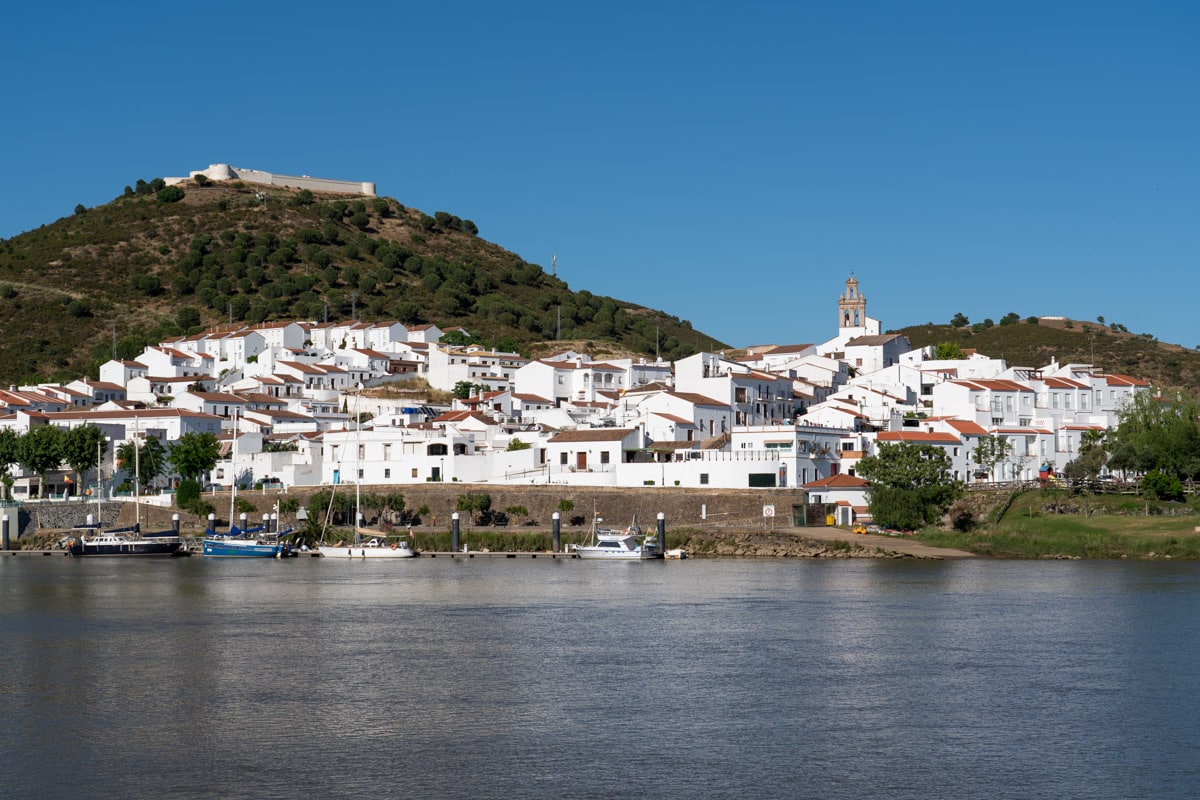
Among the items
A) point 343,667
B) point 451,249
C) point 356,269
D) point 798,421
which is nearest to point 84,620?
point 343,667

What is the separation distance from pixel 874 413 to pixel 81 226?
101556 millimetres

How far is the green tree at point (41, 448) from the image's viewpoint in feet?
263

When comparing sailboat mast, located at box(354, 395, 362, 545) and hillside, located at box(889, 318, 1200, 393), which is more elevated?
A: hillside, located at box(889, 318, 1200, 393)

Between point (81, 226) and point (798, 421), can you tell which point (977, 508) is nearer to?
point (798, 421)

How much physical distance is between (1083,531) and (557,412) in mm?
34621

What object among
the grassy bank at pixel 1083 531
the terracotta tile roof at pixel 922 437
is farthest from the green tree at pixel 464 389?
the grassy bank at pixel 1083 531

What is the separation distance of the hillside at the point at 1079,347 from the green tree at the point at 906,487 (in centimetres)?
5245

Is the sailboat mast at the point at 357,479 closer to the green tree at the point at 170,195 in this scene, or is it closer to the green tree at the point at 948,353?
the green tree at the point at 948,353

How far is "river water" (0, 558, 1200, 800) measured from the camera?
2166cm

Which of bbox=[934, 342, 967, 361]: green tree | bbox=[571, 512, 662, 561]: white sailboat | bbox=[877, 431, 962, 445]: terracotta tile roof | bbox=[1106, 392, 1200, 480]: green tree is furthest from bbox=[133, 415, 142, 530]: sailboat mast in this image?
bbox=[934, 342, 967, 361]: green tree

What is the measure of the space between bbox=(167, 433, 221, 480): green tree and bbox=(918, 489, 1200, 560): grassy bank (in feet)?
128

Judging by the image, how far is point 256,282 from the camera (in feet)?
449

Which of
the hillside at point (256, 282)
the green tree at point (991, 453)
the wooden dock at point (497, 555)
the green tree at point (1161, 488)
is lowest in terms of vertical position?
the wooden dock at point (497, 555)

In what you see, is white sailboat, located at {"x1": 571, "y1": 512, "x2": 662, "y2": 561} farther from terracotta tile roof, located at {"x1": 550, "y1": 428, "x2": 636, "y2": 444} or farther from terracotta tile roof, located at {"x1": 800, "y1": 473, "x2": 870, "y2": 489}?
terracotta tile roof, located at {"x1": 550, "y1": 428, "x2": 636, "y2": 444}
